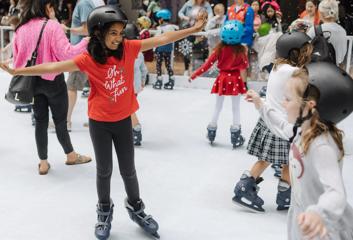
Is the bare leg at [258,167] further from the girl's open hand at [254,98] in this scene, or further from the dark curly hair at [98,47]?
the dark curly hair at [98,47]

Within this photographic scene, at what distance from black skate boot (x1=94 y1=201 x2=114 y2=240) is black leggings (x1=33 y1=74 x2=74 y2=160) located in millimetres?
1399

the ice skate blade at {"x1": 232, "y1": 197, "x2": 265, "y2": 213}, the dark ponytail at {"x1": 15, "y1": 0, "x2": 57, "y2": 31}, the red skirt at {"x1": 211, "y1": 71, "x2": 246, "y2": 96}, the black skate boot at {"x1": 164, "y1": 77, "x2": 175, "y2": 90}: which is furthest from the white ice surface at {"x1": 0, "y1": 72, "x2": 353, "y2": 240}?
the black skate boot at {"x1": 164, "y1": 77, "x2": 175, "y2": 90}

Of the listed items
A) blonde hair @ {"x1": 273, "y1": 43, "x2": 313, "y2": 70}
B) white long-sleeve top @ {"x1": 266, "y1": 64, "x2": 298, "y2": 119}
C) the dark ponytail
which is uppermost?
the dark ponytail

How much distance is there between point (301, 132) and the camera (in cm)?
220

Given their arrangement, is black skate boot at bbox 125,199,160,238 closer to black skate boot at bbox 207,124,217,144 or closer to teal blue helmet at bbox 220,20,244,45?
black skate boot at bbox 207,124,217,144

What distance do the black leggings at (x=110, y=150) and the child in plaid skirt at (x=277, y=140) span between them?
0.98 meters

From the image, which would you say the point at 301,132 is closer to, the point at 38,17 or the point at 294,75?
the point at 294,75

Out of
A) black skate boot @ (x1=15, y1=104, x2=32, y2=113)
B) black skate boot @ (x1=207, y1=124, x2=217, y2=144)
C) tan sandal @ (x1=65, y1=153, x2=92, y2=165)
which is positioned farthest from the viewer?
black skate boot @ (x1=15, y1=104, x2=32, y2=113)

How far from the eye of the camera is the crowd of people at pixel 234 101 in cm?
211

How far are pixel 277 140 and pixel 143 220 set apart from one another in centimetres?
119

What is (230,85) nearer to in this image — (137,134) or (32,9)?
(137,134)

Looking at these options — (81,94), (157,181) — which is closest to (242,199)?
(157,181)

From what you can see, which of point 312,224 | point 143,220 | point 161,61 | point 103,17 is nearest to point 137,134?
point 143,220

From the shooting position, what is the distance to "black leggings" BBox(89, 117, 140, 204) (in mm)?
3320
